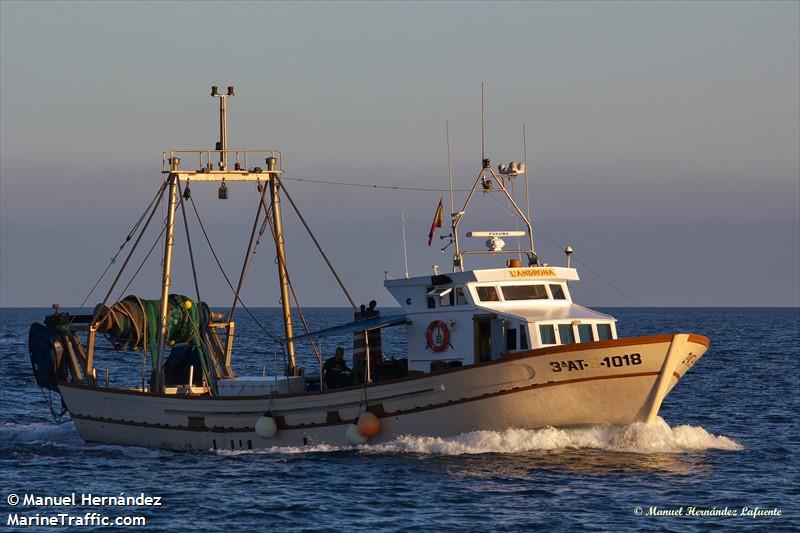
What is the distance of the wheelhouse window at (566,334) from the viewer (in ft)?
105

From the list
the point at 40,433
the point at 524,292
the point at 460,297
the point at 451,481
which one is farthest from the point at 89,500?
the point at 40,433

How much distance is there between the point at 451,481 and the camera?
95.1 ft

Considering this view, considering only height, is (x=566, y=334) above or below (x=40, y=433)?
above

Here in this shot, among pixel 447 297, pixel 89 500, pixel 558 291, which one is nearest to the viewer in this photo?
pixel 89 500

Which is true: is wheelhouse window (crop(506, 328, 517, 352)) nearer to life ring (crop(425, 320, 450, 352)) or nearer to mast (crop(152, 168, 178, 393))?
life ring (crop(425, 320, 450, 352))

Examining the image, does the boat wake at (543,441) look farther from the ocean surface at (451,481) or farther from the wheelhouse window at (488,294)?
the wheelhouse window at (488,294)

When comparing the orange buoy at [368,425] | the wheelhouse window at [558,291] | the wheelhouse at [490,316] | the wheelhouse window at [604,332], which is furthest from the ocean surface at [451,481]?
the wheelhouse window at [558,291]

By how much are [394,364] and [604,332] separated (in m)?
6.23

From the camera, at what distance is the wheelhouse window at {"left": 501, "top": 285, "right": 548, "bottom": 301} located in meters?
33.8

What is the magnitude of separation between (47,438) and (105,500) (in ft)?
42.0

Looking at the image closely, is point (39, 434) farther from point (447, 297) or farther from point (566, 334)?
point (566, 334)

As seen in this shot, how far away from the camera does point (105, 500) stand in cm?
2862

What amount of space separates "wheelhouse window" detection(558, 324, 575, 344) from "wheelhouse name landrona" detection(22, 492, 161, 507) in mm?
10770

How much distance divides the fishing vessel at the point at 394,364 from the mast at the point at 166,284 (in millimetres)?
48
